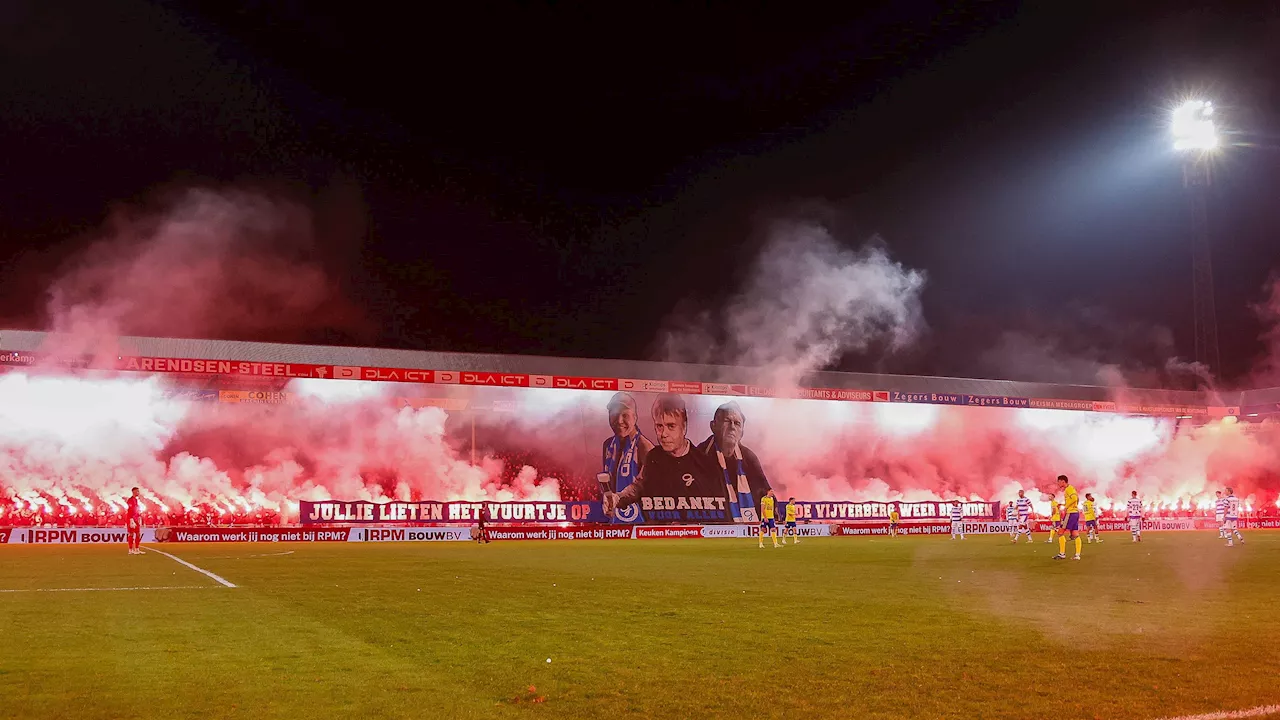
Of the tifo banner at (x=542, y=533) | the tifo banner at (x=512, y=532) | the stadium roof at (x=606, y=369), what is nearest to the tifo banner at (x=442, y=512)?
the tifo banner at (x=512, y=532)

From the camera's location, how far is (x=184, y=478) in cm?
4147

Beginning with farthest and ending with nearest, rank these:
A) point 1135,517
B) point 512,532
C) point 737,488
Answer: point 737,488 < point 512,532 < point 1135,517

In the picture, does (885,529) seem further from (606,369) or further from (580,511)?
(606,369)

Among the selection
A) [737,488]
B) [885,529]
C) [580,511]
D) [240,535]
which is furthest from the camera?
[737,488]

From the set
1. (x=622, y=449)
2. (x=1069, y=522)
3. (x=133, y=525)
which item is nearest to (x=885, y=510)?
(x=622, y=449)

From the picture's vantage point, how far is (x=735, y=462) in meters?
49.5

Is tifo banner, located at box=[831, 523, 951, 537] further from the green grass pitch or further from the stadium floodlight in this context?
the green grass pitch

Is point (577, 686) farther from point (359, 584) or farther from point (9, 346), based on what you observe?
point (9, 346)

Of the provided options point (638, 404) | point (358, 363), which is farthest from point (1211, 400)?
point (358, 363)

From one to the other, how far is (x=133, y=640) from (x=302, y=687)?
312cm

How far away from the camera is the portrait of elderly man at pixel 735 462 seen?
1932 inches

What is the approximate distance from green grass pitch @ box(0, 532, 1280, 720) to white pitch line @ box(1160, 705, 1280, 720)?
9 centimetres

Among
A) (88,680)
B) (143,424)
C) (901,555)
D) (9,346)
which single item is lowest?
(901,555)

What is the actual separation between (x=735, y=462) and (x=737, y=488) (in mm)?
1302
